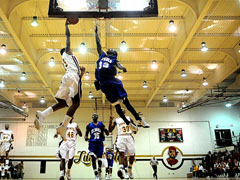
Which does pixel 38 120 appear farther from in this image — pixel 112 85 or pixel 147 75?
pixel 147 75

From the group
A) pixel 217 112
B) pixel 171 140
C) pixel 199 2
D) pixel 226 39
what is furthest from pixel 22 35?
pixel 217 112

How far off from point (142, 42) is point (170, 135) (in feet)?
36.1

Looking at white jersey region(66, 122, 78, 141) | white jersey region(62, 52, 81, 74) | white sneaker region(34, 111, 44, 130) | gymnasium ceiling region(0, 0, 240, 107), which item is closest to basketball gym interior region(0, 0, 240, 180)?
gymnasium ceiling region(0, 0, 240, 107)

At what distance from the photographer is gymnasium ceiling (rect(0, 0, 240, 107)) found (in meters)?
10.3

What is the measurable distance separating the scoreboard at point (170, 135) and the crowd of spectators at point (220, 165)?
2529mm

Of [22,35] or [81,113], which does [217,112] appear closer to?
[81,113]

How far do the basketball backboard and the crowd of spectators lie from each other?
13.0 m

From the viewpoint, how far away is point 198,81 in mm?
18312

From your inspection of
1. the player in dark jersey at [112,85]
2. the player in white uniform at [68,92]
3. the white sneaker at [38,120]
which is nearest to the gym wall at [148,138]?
the player in dark jersey at [112,85]

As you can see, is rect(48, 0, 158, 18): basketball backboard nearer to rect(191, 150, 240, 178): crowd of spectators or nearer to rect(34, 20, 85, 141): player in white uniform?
rect(34, 20, 85, 141): player in white uniform

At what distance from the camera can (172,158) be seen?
20453mm

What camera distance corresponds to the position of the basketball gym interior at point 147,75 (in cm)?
1072

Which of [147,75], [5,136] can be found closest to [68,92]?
[5,136]

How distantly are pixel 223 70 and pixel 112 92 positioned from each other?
12.7m
